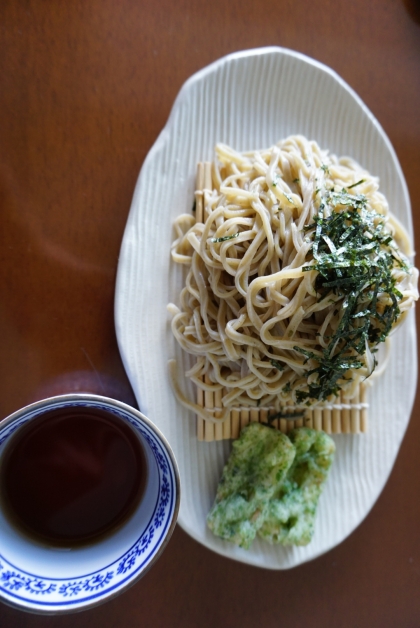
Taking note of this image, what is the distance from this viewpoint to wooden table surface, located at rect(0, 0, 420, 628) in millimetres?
1582

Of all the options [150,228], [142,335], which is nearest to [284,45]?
[150,228]

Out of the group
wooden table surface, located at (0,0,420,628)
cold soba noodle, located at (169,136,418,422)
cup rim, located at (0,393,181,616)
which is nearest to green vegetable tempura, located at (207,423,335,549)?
cold soba noodle, located at (169,136,418,422)

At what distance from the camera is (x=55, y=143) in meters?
1.62

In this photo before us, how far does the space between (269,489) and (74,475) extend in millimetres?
611

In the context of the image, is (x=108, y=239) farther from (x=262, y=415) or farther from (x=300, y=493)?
(x=300, y=493)

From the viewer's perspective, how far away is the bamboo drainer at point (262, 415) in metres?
1.56

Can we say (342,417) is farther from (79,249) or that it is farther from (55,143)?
(55,143)

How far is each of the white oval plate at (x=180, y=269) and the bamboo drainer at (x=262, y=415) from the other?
0.04m

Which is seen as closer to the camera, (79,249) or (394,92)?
(79,249)

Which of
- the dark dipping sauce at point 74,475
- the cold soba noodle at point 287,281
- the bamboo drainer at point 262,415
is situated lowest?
the dark dipping sauce at point 74,475

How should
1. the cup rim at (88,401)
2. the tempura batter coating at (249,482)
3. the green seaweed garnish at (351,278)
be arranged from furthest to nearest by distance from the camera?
1. the tempura batter coating at (249,482)
2. the green seaweed garnish at (351,278)
3. the cup rim at (88,401)

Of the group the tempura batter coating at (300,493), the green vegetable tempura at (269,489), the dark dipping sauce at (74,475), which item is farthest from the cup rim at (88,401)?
the tempura batter coating at (300,493)

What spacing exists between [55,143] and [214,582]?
1.61m

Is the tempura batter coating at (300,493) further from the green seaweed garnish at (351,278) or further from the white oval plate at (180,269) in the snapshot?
the green seaweed garnish at (351,278)
